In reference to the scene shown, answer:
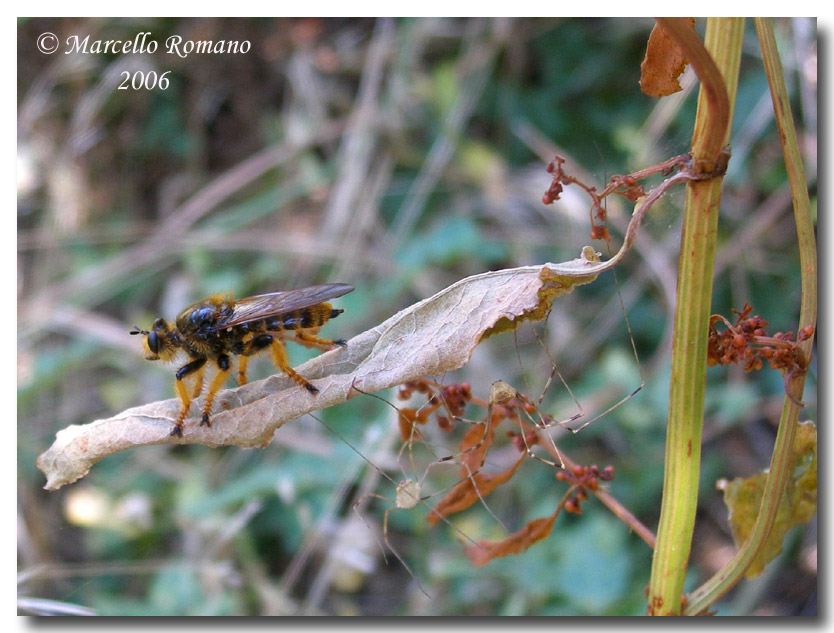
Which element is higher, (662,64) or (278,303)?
(662,64)

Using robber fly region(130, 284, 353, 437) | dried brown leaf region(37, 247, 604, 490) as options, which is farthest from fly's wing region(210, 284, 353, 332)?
dried brown leaf region(37, 247, 604, 490)

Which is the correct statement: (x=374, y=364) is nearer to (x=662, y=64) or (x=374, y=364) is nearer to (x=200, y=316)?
(x=662, y=64)

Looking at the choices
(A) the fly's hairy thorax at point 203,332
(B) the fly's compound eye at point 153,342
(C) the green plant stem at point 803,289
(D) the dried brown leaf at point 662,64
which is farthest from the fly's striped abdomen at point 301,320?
(C) the green plant stem at point 803,289

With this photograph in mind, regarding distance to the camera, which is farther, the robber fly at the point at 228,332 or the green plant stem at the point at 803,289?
the robber fly at the point at 228,332

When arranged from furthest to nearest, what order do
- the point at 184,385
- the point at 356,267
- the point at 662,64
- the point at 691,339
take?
the point at 356,267 → the point at 184,385 → the point at 662,64 → the point at 691,339

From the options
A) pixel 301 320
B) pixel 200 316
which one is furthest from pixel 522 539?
pixel 200 316

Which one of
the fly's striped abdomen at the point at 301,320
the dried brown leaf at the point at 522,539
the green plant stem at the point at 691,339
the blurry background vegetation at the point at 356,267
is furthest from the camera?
the blurry background vegetation at the point at 356,267

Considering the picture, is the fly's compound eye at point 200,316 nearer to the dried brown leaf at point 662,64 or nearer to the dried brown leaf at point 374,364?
the dried brown leaf at point 374,364

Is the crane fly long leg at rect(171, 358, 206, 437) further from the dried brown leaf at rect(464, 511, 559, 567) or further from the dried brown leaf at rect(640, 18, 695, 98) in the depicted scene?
the dried brown leaf at rect(640, 18, 695, 98)
